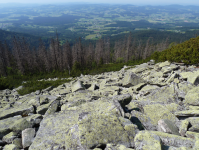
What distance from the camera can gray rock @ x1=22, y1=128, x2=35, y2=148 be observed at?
4793mm

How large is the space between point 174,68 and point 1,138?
647 inches

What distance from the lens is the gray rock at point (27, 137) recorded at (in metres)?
4.79

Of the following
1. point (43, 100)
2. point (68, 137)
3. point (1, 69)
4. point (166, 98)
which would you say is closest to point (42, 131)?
point (68, 137)

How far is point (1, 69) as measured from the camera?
150 feet

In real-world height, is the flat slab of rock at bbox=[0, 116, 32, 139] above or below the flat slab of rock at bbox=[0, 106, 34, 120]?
above

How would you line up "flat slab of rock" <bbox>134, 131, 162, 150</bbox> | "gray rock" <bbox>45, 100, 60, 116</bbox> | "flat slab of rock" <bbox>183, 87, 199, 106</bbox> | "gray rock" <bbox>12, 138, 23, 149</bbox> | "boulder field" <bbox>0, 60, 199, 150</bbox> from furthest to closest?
"gray rock" <bbox>45, 100, 60, 116</bbox>
"flat slab of rock" <bbox>183, 87, 199, 106</bbox>
"gray rock" <bbox>12, 138, 23, 149</bbox>
"boulder field" <bbox>0, 60, 199, 150</bbox>
"flat slab of rock" <bbox>134, 131, 162, 150</bbox>

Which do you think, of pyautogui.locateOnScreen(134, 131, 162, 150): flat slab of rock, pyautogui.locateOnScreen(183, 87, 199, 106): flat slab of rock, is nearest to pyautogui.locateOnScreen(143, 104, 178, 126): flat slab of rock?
pyautogui.locateOnScreen(183, 87, 199, 106): flat slab of rock

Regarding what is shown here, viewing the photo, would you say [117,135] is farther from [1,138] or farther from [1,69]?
[1,69]

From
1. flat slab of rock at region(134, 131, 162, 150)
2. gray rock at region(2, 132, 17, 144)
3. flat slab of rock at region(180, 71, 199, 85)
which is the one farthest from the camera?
flat slab of rock at region(180, 71, 199, 85)

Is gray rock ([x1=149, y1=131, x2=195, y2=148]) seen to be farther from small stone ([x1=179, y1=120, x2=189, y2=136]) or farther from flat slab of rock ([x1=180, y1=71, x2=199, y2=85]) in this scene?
flat slab of rock ([x1=180, y1=71, x2=199, y2=85])

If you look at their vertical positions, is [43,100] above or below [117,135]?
below

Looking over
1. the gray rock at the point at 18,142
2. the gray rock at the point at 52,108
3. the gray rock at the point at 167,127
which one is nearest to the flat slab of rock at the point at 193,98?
the gray rock at the point at 167,127

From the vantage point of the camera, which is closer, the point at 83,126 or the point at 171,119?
the point at 83,126

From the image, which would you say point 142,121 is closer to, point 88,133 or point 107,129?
point 107,129
